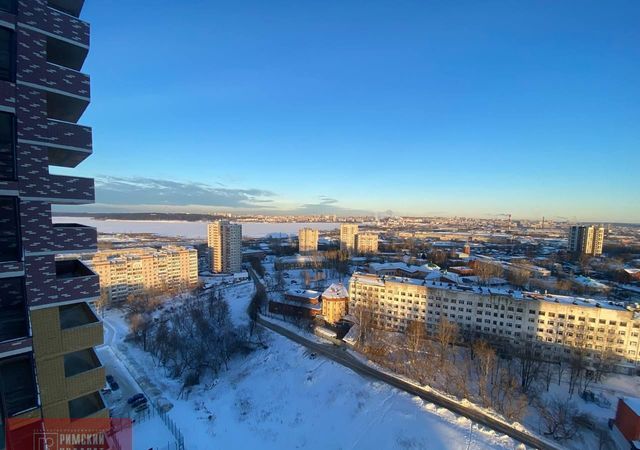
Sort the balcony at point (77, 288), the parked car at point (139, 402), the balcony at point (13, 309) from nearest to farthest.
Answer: the balcony at point (13, 309) < the balcony at point (77, 288) < the parked car at point (139, 402)

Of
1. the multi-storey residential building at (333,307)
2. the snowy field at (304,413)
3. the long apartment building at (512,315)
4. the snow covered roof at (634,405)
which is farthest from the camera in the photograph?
the multi-storey residential building at (333,307)

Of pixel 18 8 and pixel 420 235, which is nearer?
pixel 18 8

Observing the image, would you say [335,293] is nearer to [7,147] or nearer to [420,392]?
[420,392]

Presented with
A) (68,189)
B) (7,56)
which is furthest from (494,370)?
(7,56)

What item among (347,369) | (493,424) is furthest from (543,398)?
(347,369)

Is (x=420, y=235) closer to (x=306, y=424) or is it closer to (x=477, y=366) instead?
(x=477, y=366)

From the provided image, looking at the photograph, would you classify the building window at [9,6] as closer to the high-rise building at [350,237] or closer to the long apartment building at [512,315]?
the long apartment building at [512,315]

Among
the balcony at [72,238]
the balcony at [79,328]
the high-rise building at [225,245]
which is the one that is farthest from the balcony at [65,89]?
the high-rise building at [225,245]
